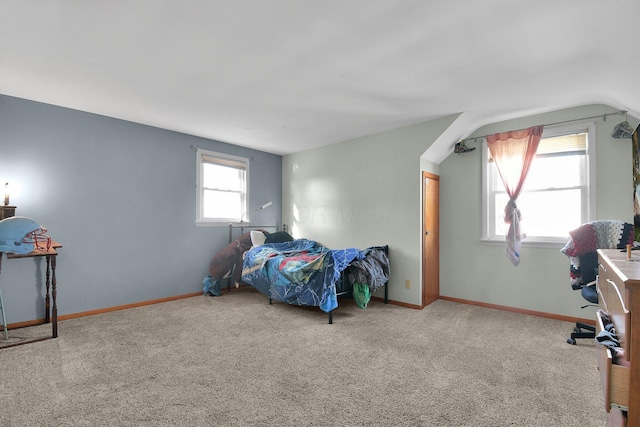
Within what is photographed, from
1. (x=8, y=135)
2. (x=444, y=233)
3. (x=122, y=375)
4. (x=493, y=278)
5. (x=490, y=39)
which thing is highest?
(x=490, y=39)

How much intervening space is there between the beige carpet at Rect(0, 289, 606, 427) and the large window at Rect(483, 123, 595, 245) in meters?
1.07

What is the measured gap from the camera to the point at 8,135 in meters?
3.24

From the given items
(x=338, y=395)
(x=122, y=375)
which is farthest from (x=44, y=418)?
(x=338, y=395)

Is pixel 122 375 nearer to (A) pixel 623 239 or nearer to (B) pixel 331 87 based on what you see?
(B) pixel 331 87

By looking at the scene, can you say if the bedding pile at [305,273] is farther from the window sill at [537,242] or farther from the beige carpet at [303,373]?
the window sill at [537,242]

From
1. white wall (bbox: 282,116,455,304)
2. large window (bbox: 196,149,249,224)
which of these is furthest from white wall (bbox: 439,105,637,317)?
large window (bbox: 196,149,249,224)

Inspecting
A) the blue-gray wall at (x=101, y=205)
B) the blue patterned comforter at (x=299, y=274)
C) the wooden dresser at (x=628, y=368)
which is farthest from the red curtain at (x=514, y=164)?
the blue-gray wall at (x=101, y=205)

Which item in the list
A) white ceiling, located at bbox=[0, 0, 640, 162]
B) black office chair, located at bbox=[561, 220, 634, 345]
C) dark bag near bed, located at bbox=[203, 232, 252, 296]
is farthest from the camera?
dark bag near bed, located at bbox=[203, 232, 252, 296]

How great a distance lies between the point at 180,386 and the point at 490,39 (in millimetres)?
3164

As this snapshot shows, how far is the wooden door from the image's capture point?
160 inches

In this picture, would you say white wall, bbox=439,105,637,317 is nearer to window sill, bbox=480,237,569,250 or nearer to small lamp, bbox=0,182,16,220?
window sill, bbox=480,237,569,250

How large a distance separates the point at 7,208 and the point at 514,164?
5.48m

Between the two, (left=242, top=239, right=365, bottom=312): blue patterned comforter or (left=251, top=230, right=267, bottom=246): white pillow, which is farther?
(left=251, top=230, right=267, bottom=246): white pillow

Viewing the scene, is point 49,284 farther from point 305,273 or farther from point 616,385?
point 616,385
